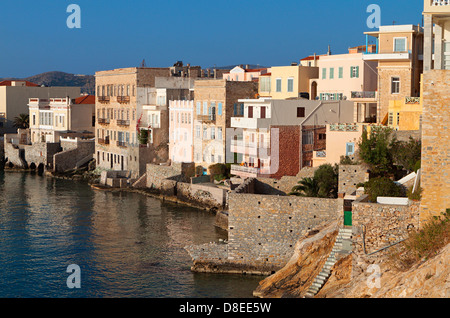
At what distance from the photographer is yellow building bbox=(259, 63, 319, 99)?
144 ft

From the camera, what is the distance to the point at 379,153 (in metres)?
27.8

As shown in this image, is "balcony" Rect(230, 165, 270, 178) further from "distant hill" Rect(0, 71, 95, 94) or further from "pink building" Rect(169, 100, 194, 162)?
"distant hill" Rect(0, 71, 95, 94)

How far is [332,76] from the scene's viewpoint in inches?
1650

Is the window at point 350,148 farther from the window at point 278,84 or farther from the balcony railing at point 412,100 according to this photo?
the window at point 278,84

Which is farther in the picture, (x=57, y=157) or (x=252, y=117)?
(x=57, y=157)

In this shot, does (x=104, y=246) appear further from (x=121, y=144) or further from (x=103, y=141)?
(x=103, y=141)

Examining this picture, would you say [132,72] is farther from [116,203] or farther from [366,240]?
[366,240]

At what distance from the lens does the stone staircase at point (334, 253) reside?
20.0 metres

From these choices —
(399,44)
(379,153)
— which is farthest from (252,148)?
(379,153)

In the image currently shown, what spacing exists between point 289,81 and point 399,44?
31.0ft

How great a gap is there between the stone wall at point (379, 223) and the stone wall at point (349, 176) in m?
6.93

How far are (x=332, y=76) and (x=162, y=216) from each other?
13407 millimetres

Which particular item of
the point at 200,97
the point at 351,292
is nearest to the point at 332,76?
the point at 200,97

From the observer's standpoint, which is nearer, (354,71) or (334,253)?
(334,253)
